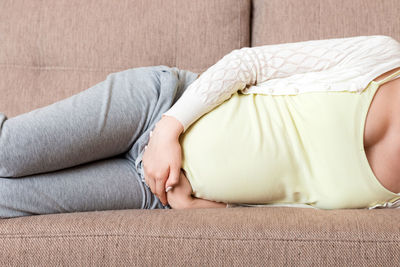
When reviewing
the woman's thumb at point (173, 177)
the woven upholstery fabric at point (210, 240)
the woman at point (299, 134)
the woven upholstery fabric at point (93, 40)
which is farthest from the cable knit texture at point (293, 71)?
the woven upholstery fabric at point (93, 40)

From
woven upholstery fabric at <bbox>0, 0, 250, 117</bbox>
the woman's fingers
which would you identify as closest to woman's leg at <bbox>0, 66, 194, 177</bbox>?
the woman's fingers

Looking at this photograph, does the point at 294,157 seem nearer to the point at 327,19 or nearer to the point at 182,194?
the point at 182,194

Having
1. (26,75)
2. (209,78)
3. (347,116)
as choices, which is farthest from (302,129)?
(26,75)

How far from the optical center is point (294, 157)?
962 millimetres

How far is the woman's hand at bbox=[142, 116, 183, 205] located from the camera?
96 cm

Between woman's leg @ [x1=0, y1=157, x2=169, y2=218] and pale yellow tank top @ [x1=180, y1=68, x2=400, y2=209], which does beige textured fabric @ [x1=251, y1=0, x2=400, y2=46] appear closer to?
pale yellow tank top @ [x1=180, y1=68, x2=400, y2=209]

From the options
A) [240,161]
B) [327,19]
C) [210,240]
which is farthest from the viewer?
[327,19]

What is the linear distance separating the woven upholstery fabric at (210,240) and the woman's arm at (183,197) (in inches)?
5.2

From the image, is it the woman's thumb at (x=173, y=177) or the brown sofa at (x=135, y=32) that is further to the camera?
the brown sofa at (x=135, y=32)

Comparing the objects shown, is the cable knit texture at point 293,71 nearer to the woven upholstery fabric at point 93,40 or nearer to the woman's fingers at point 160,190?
the woman's fingers at point 160,190

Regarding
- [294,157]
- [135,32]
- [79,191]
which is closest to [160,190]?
[79,191]

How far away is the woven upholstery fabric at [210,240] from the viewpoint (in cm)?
78

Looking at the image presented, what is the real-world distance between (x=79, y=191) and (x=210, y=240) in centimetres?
35

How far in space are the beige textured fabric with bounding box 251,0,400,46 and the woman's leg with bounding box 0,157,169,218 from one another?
2.26ft
